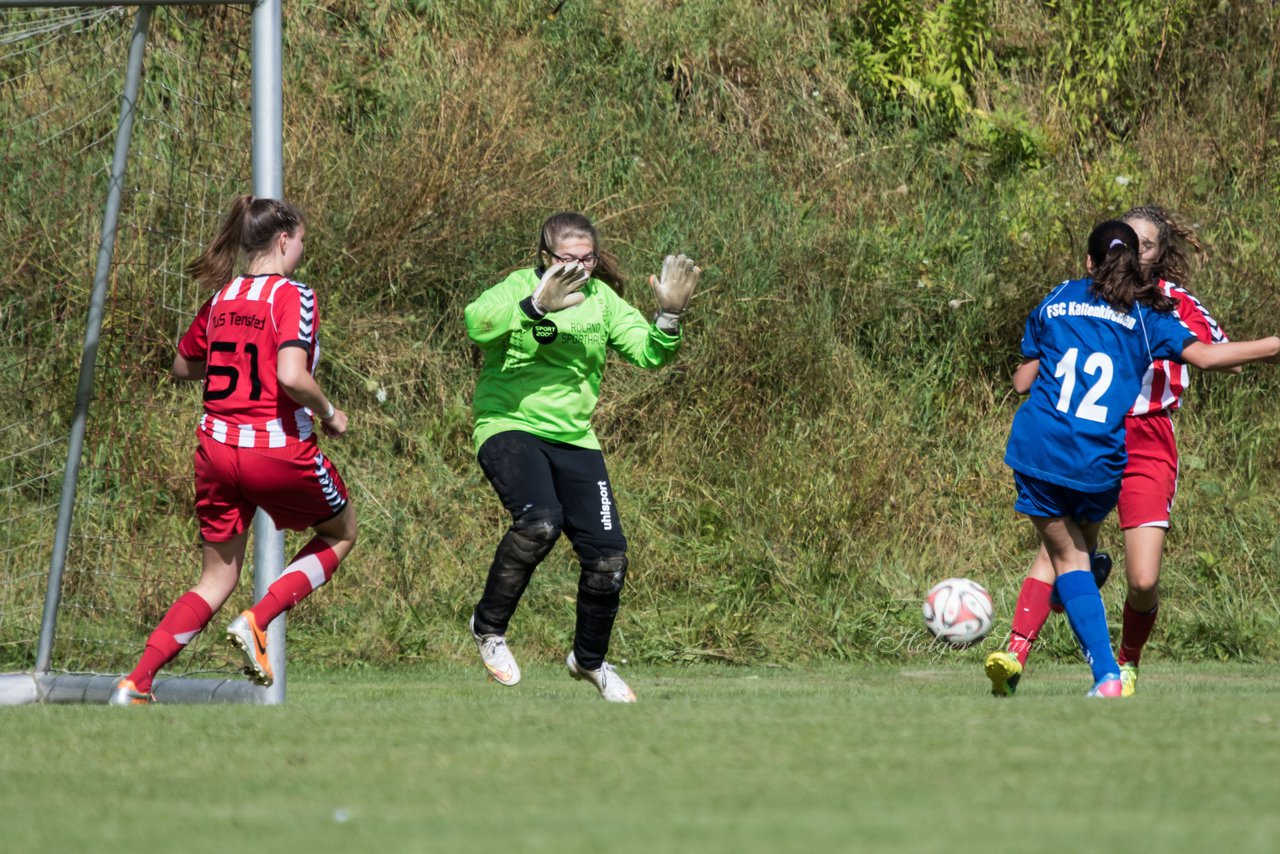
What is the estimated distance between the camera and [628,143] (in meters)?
12.5

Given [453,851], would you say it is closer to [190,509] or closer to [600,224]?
[190,509]

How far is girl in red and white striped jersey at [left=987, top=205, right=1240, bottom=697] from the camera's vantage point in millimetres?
6219

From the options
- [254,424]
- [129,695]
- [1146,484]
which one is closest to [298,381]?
[254,424]

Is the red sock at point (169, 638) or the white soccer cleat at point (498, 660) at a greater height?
the red sock at point (169, 638)

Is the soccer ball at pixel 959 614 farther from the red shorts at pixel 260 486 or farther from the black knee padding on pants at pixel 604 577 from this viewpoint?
the red shorts at pixel 260 486

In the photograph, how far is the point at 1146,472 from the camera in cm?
629

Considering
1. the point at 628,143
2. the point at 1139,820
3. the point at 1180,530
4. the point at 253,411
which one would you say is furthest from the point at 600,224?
the point at 1139,820

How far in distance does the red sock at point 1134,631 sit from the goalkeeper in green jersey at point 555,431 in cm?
207

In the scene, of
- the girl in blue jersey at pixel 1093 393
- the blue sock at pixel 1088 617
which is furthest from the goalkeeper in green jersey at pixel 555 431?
the blue sock at pixel 1088 617

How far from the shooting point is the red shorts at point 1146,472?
20.5 feet

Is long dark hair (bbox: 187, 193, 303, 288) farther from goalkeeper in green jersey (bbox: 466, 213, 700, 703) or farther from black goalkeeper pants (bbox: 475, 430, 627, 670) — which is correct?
black goalkeeper pants (bbox: 475, 430, 627, 670)

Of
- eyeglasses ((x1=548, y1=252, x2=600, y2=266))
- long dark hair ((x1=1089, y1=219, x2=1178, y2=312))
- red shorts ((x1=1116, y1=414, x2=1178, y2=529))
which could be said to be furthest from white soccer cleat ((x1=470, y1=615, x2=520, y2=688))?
long dark hair ((x1=1089, y1=219, x2=1178, y2=312))

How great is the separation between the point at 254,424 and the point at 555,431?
50.2 inches

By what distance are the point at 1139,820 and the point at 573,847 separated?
1.15 metres
